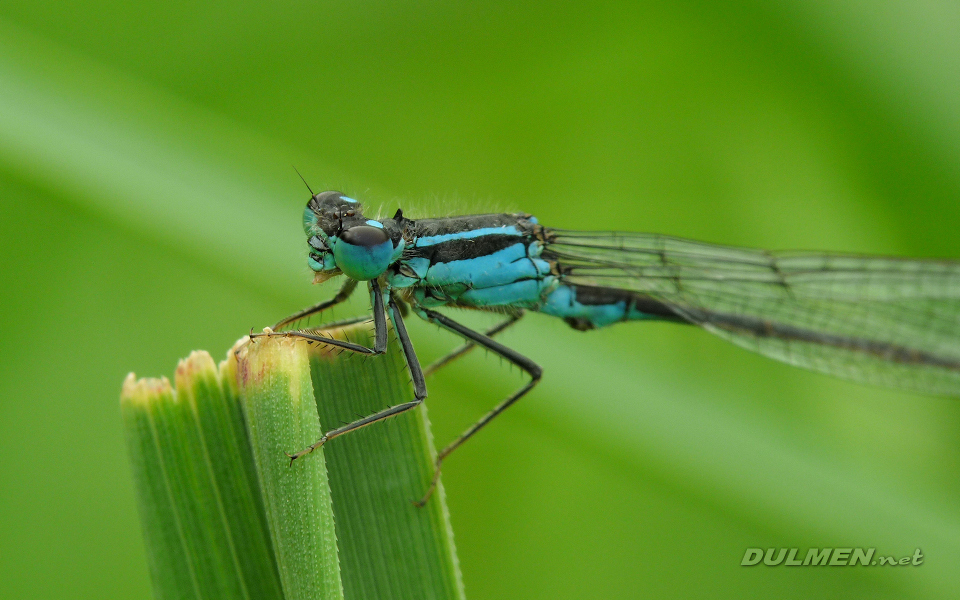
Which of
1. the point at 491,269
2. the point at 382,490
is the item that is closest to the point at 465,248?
the point at 491,269

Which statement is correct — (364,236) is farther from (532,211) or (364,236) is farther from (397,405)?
(532,211)

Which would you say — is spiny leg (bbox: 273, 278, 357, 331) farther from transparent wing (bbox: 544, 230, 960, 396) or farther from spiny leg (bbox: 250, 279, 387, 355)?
transparent wing (bbox: 544, 230, 960, 396)

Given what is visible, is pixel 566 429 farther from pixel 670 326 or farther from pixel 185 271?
pixel 185 271

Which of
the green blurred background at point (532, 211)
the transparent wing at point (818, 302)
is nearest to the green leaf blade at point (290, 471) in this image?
the green blurred background at point (532, 211)

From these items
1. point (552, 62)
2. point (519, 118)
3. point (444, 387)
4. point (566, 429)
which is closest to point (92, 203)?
point (444, 387)

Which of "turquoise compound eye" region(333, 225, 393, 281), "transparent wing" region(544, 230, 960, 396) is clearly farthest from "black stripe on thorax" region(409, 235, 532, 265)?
"transparent wing" region(544, 230, 960, 396)

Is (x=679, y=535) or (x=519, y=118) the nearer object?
(x=679, y=535)

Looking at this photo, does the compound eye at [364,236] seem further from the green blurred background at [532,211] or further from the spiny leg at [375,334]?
the green blurred background at [532,211]
